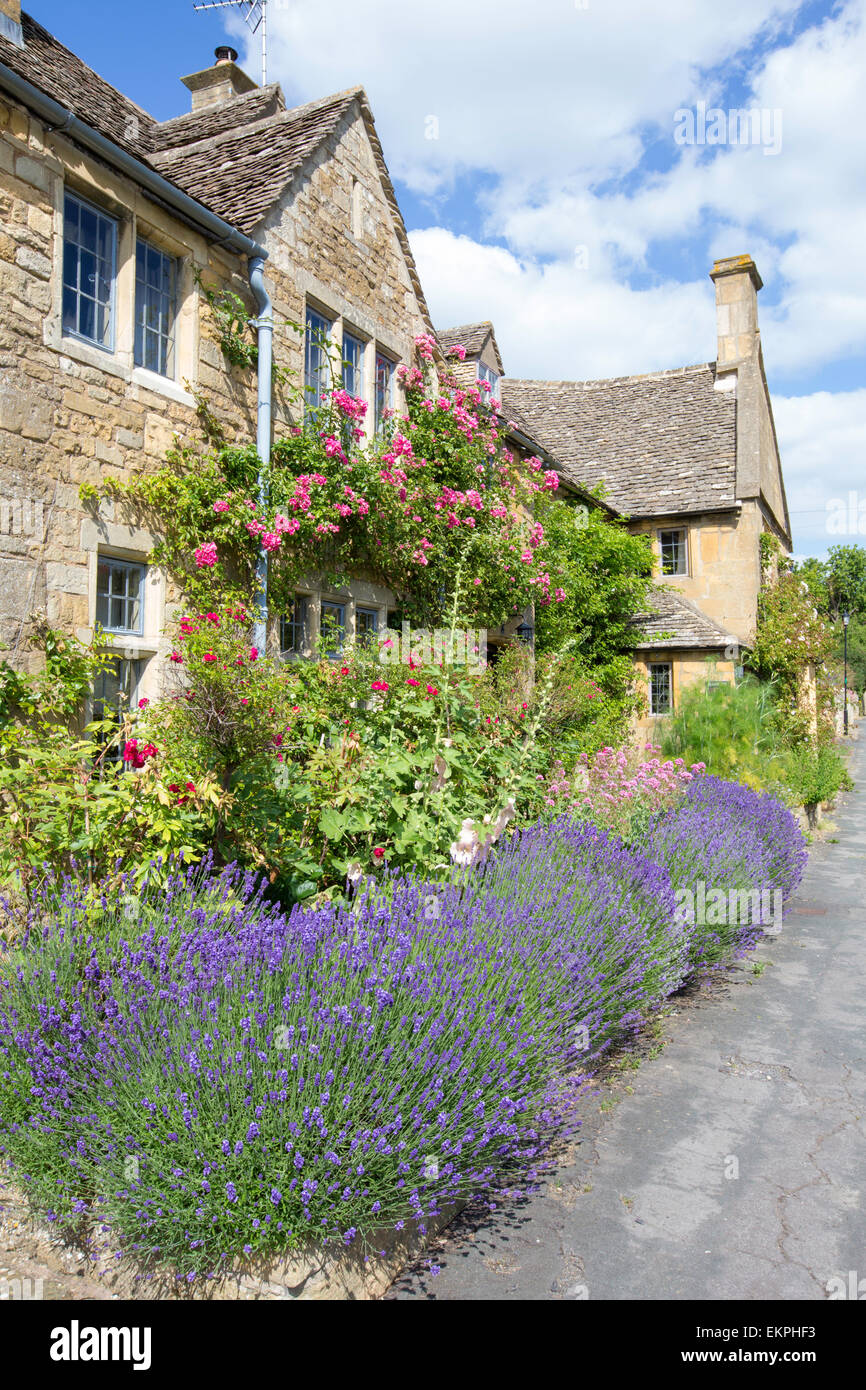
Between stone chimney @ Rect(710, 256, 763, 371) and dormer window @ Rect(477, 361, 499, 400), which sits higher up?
stone chimney @ Rect(710, 256, 763, 371)

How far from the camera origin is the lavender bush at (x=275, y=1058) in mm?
2668

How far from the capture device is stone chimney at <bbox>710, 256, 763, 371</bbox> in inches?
789

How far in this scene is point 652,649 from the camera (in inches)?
720

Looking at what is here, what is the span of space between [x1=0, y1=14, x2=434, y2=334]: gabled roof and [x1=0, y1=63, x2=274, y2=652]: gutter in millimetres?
224

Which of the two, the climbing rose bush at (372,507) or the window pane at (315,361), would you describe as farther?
the window pane at (315,361)

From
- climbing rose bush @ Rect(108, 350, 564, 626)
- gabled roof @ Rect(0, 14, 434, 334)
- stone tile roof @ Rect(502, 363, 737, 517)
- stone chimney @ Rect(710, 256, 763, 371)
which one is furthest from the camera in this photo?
stone chimney @ Rect(710, 256, 763, 371)

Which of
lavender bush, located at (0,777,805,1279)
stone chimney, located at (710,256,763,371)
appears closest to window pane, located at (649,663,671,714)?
stone chimney, located at (710,256,763,371)

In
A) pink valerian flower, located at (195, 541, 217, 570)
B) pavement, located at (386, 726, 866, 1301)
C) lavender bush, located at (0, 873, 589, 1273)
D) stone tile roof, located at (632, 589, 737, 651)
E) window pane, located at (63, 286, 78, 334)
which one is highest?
window pane, located at (63, 286, 78, 334)

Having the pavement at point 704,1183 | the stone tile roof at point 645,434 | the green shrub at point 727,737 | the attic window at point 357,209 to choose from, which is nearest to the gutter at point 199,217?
the attic window at point 357,209

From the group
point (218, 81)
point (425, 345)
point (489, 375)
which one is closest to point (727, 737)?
point (489, 375)

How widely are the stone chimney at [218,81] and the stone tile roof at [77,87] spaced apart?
1.61 metres

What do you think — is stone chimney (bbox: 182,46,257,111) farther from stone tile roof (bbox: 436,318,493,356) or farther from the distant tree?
the distant tree

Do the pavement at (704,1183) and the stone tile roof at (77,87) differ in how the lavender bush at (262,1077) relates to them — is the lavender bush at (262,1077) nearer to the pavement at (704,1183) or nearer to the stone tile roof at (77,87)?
the pavement at (704,1183)
